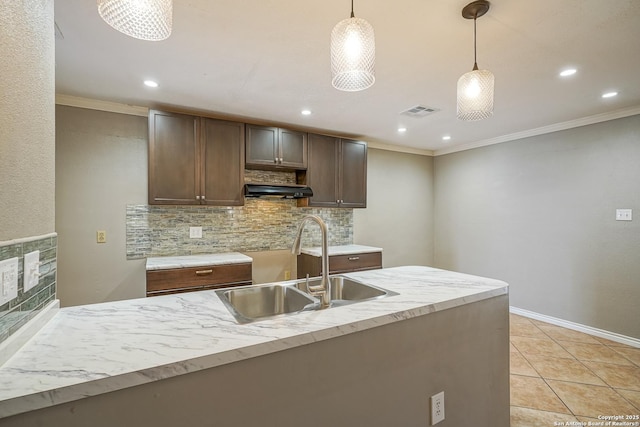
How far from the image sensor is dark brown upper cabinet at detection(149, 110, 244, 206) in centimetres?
279

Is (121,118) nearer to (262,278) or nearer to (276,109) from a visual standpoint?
(276,109)

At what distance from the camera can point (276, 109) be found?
2.95m

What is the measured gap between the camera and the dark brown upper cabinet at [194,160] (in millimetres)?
2787

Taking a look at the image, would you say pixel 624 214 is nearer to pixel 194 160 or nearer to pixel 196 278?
pixel 196 278

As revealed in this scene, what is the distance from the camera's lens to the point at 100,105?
9.08 ft

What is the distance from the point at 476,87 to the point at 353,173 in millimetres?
2372

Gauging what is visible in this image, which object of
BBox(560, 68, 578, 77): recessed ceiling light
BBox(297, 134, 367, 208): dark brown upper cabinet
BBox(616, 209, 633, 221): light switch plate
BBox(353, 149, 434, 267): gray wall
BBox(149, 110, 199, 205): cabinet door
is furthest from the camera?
BBox(353, 149, 434, 267): gray wall

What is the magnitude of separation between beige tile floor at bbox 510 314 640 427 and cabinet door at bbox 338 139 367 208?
232 cm

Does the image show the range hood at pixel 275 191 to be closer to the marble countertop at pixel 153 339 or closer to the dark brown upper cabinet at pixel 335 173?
the dark brown upper cabinet at pixel 335 173

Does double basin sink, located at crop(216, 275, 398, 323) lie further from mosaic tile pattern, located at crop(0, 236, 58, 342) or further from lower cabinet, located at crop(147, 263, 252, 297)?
lower cabinet, located at crop(147, 263, 252, 297)

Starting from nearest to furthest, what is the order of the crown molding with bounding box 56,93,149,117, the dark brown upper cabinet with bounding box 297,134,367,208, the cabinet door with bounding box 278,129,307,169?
the crown molding with bounding box 56,93,149,117
the cabinet door with bounding box 278,129,307,169
the dark brown upper cabinet with bounding box 297,134,367,208

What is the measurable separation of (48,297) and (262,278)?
2592 mm

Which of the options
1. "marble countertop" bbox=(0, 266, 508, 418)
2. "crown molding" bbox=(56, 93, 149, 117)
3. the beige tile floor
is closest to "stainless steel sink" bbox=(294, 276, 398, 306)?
"marble countertop" bbox=(0, 266, 508, 418)

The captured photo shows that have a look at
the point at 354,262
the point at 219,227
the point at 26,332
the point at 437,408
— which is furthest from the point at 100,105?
the point at 437,408
